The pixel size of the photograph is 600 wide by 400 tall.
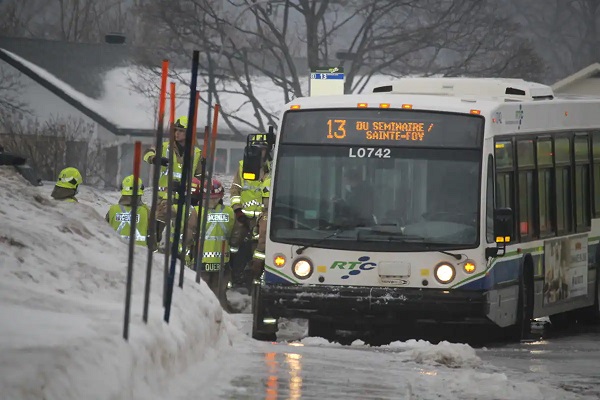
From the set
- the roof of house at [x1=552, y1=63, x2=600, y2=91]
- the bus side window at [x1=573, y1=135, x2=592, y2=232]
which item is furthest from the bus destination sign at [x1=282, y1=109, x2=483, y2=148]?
the roof of house at [x1=552, y1=63, x2=600, y2=91]

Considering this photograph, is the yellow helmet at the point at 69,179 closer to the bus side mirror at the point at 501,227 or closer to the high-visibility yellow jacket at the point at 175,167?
the high-visibility yellow jacket at the point at 175,167

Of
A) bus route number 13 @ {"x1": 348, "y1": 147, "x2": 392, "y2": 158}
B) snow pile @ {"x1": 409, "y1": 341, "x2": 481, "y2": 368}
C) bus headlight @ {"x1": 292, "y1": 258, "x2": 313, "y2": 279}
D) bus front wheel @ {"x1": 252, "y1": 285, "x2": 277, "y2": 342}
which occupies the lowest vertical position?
snow pile @ {"x1": 409, "y1": 341, "x2": 481, "y2": 368}

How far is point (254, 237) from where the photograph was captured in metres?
21.2

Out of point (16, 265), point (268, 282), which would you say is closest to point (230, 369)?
point (16, 265)

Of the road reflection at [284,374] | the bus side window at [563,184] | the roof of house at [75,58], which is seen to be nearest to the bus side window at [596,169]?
the bus side window at [563,184]

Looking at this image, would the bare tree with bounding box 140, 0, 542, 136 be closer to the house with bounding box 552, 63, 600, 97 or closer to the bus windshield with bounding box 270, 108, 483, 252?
the house with bounding box 552, 63, 600, 97

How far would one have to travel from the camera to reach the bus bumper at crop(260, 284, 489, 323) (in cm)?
1622

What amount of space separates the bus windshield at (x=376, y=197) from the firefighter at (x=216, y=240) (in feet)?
10.8

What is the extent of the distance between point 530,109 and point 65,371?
1166 centimetres

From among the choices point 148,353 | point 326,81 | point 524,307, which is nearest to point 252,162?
point 524,307

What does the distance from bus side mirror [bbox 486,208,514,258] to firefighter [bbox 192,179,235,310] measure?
4511mm

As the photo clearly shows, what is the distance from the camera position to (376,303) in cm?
1623

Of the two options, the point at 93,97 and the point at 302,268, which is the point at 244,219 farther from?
the point at 93,97

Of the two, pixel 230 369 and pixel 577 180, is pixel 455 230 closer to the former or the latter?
pixel 577 180
